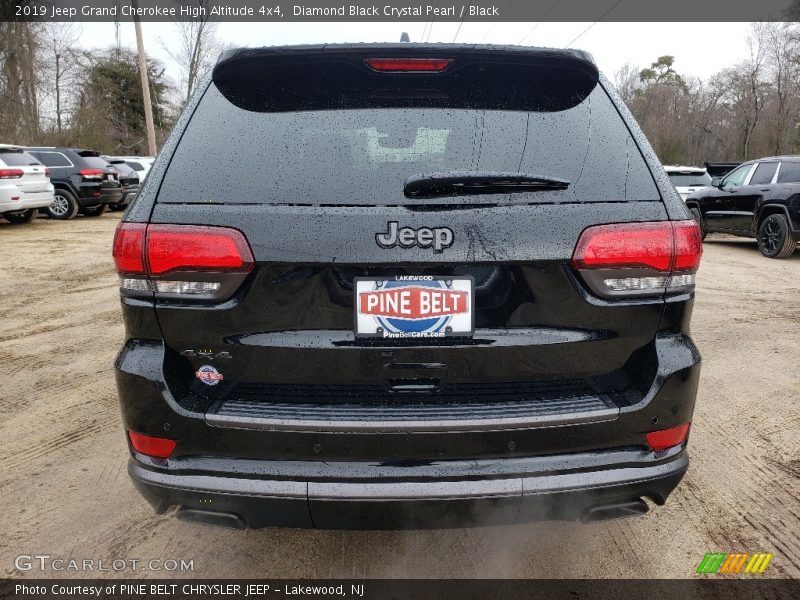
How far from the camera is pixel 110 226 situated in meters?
14.4

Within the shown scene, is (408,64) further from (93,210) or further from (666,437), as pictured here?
(93,210)

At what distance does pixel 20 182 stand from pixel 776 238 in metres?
14.6

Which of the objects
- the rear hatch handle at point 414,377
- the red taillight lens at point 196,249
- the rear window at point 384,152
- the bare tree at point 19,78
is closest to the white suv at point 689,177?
the rear window at point 384,152

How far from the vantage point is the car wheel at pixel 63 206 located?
594 inches

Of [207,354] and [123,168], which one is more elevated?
[123,168]

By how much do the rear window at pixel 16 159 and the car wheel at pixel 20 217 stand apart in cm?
191

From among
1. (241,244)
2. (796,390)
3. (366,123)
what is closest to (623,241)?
(366,123)

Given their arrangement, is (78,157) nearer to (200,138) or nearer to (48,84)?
(200,138)

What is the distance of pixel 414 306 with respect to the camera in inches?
66.4

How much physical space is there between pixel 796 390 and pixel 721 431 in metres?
1.11

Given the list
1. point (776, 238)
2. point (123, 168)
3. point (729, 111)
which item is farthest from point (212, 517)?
point (729, 111)

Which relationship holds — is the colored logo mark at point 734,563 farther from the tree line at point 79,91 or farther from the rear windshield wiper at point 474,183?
the tree line at point 79,91

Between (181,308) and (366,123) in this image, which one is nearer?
(181,308)

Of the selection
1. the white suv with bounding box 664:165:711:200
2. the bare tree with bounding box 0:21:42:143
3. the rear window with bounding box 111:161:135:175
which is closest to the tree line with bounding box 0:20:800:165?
the bare tree with bounding box 0:21:42:143
